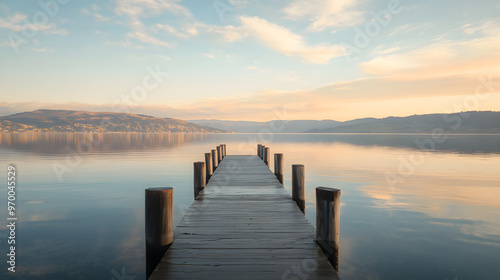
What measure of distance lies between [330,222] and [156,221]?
9.58ft

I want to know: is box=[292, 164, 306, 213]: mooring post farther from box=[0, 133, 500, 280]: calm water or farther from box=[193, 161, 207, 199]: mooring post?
box=[193, 161, 207, 199]: mooring post

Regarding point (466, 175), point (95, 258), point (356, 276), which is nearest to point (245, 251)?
point (356, 276)

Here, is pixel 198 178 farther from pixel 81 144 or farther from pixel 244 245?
pixel 81 144

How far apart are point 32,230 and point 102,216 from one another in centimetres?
207

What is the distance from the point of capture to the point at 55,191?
14.2 m

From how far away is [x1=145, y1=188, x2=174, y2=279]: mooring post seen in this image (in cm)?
460

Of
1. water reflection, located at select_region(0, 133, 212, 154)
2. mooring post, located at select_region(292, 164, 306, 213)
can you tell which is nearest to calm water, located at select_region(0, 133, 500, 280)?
mooring post, located at select_region(292, 164, 306, 213)

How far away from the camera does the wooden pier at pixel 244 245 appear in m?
4.14

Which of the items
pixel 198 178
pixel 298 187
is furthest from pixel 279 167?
pixel 298 187

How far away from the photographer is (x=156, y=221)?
4.65 meters

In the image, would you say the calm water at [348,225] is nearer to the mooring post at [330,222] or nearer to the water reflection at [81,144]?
the mooring post at [330,222]

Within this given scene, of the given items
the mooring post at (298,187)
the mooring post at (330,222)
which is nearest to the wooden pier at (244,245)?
the mooring post at (330,222)

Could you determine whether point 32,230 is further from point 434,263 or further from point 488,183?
point 488,183

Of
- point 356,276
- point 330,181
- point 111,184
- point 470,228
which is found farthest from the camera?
point 330,181
